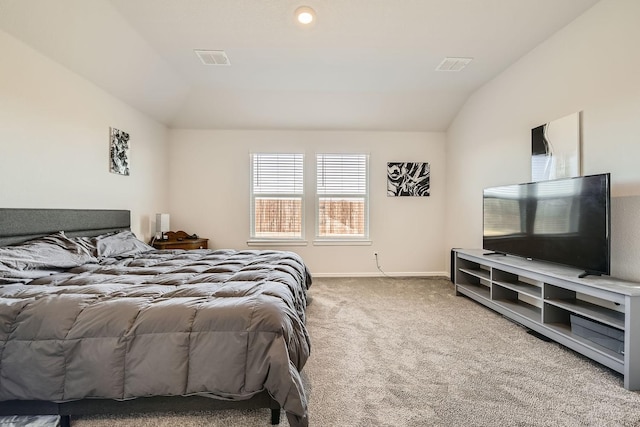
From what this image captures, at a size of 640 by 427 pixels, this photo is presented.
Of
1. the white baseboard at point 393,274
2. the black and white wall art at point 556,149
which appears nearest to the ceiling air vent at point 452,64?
the black and white wall art at point 556,149

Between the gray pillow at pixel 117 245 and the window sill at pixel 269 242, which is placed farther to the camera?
the window sill at pixel 269 242

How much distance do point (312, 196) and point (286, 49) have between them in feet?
7.55

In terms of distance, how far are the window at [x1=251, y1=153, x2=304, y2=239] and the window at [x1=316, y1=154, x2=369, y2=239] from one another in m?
0.35

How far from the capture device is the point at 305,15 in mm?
2518

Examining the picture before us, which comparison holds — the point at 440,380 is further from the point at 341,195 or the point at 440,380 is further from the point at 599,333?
the point at 341,195

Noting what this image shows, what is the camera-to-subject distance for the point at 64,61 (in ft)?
8.68

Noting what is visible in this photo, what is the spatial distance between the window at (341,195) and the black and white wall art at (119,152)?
270cm

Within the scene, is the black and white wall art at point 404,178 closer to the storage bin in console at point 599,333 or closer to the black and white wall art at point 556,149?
the black and white wall art at point 556,149

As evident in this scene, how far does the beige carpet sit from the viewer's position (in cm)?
154

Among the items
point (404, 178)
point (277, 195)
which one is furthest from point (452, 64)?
point (277, 195)

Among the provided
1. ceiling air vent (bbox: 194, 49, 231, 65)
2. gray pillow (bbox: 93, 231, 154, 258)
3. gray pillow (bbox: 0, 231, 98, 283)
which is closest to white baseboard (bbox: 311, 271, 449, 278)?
gray pillow (bbox: 93, 231, 154, 258)

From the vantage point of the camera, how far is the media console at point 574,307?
181 centimetres

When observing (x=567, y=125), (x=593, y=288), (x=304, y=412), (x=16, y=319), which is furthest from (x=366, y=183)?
(x=16, y=319)

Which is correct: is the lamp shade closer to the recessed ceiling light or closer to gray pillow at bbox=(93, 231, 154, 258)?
gray pillow at bbox=(93, 231, 154, 258)
